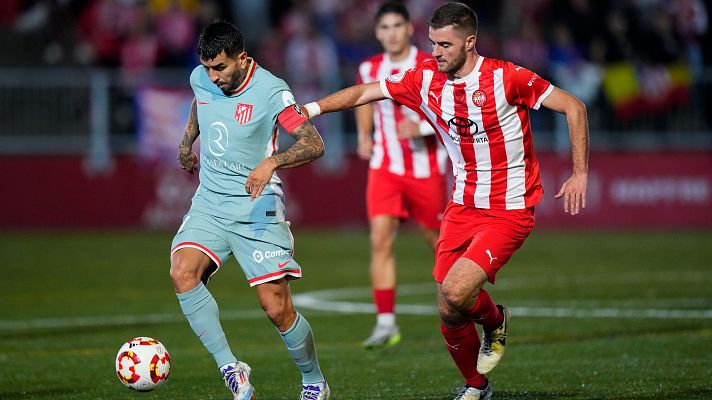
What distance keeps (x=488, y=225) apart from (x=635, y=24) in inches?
596

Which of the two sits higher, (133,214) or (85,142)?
(85,142)

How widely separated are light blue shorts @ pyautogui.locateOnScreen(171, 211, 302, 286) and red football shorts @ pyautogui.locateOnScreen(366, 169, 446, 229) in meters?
3.25

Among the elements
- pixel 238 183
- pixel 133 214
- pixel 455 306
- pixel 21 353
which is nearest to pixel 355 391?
pixel 455 306

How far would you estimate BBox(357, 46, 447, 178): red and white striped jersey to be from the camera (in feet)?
34.9

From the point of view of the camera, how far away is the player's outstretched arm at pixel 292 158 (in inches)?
266

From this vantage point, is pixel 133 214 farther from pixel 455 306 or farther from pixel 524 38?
pixel 455 306

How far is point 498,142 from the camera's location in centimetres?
745

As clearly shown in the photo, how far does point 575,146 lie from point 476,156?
0.66 meters

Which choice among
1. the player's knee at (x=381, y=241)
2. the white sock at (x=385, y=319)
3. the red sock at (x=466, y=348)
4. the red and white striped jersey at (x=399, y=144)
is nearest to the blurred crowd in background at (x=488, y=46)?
the red and white striped jersey at (x=399, y=144)

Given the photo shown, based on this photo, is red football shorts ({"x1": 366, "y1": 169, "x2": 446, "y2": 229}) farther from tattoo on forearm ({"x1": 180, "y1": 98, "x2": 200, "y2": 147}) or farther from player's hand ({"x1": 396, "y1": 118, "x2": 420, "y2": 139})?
tattoo on forearm ({"x1": 180, "y1": 98, "x2": 200, "y2": 147})

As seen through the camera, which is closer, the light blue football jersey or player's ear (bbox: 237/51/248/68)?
player's ear (bbox: 237/51/248/68)

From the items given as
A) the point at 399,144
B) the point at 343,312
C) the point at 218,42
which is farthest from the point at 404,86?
the point at 343,312

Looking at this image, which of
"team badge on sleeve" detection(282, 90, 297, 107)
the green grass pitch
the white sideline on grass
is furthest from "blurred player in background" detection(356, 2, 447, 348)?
"team badge on sleeve" detection(282, 90, 297, 107)

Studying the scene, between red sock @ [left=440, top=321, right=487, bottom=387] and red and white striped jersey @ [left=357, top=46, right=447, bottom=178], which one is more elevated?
red and white striped jersey @ [left=357, top=46, right=447, bottom=178]
